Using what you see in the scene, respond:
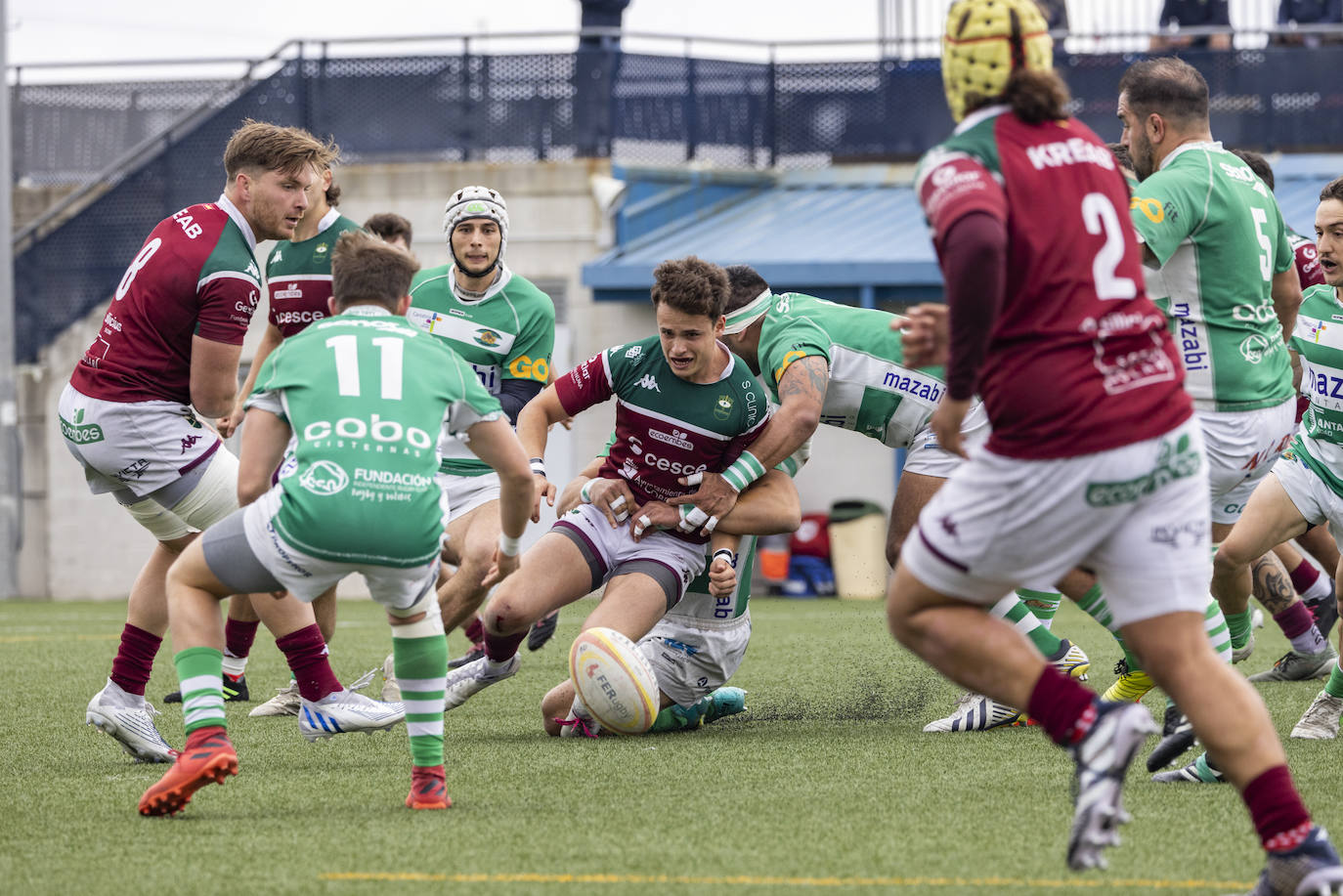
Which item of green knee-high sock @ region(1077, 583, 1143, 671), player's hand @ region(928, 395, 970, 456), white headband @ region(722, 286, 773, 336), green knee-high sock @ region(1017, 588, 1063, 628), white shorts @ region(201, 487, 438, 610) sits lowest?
green knee-high sock @ region(1017, 588, 1063, 628)

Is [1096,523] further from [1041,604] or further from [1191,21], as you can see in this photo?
[1191,21]

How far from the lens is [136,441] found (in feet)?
17.9

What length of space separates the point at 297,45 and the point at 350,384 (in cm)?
1381

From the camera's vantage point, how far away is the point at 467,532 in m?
7.05

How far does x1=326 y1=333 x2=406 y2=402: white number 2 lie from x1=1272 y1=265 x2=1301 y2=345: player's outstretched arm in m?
2.85

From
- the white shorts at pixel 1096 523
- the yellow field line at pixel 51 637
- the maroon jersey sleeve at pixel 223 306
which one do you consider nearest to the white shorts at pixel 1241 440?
the white shorts at pixel 1096 523

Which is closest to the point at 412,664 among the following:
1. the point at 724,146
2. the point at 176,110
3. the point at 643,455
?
the point at 643,455

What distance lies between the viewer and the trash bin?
1505 centimetres

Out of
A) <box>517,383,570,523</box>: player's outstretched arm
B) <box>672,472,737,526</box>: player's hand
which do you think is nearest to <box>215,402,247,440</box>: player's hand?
<box>517,383,570,523</box>: player's outstretched arm

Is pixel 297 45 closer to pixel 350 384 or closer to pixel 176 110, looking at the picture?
pixel 176 110

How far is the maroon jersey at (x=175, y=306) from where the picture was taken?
525cm

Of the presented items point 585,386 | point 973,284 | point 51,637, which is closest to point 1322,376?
point 585,386

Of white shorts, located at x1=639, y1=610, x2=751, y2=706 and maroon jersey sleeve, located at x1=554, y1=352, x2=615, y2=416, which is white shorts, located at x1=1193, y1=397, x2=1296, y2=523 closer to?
white shorts, located at x1=639, y1=610, x2=751, y2=706

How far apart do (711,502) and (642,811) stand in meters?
1.74
